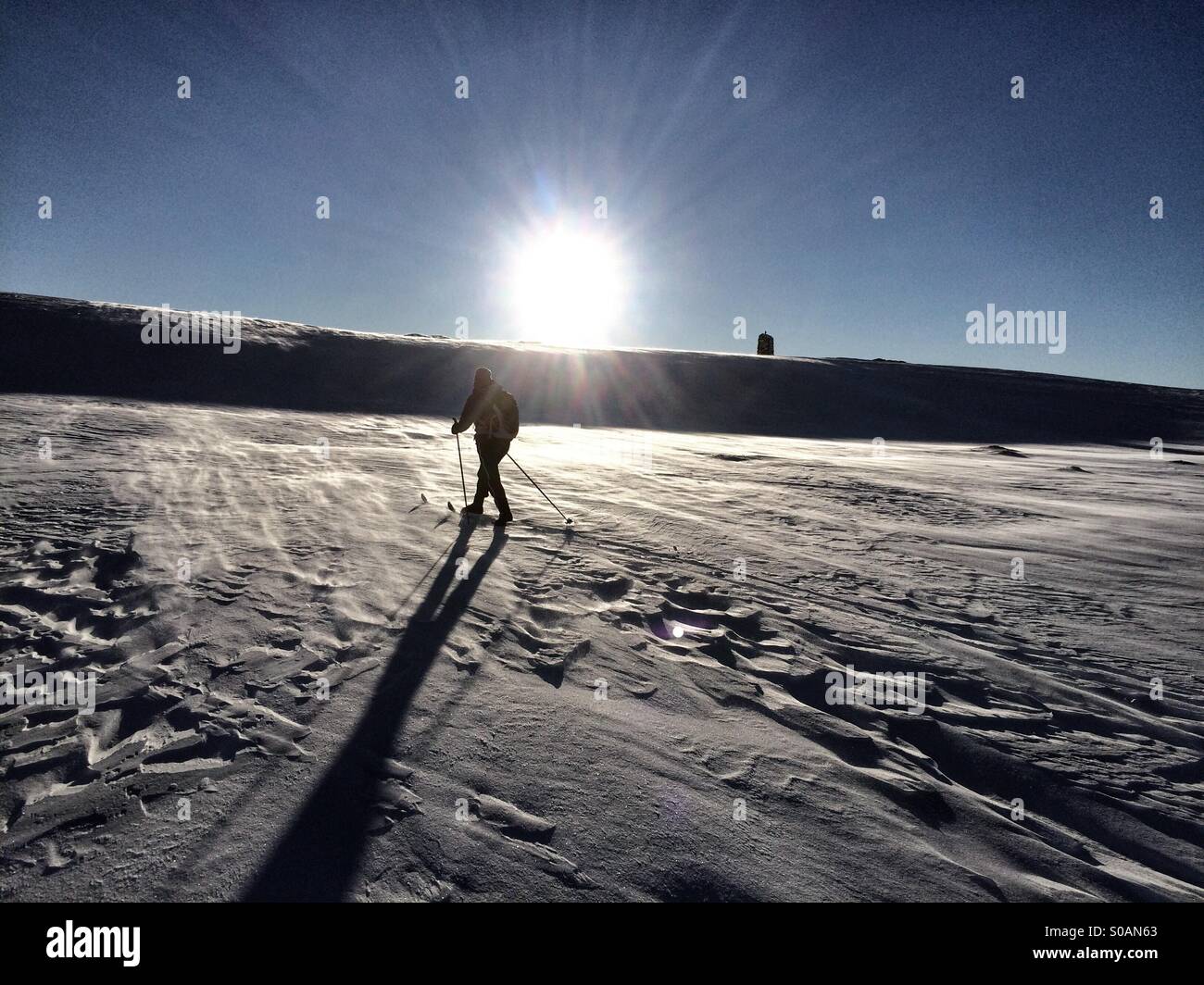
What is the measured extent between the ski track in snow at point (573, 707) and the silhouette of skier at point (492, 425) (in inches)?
22.4

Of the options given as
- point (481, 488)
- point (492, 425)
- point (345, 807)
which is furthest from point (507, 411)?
point (345, 807)

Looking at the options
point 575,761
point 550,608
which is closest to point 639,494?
point 550,608

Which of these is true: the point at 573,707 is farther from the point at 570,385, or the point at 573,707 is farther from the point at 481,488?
the point at 570,385

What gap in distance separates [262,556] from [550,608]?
9.14 ft

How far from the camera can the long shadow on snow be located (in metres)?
2.13

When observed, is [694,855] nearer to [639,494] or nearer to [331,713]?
[331,713]

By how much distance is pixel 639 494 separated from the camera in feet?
28.6

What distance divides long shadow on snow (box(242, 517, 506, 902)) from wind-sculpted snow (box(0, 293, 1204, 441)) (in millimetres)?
16440

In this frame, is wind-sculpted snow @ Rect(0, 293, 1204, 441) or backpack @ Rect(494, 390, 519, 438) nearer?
backpack @ Rect(494, 390, 519, 438)

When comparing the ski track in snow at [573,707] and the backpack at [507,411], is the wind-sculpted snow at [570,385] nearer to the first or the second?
the backpack at [507,411]

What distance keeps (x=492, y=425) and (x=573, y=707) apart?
4131 mm

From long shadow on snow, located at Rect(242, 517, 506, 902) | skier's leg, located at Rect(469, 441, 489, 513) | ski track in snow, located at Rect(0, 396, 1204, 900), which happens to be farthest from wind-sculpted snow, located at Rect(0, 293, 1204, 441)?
long shadow on snow, located at Rect(242, 517, 506, 902)

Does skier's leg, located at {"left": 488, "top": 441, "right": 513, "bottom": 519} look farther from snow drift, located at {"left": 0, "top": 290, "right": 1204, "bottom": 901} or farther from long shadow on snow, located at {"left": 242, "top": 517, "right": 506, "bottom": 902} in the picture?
long shadow on snow, located at {"left": 242, "top": 517, "right": 506, "bottom": 902}
